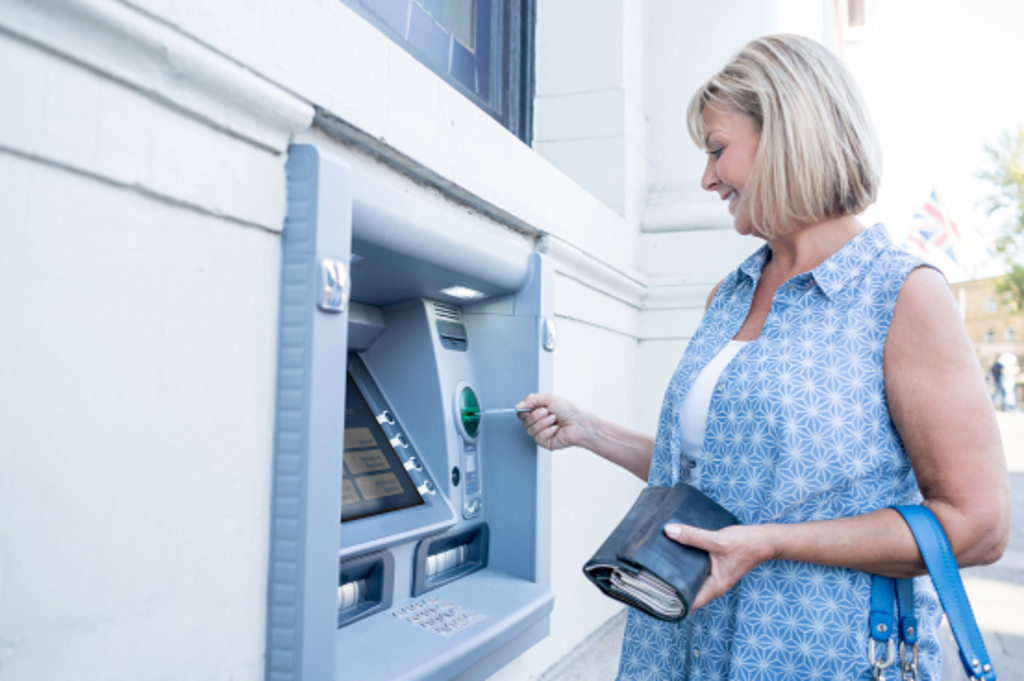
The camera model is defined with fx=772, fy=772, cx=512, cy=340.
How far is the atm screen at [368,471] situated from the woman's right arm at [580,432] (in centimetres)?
31

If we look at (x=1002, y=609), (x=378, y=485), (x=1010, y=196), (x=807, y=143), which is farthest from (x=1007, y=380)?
(x=378, y=485)

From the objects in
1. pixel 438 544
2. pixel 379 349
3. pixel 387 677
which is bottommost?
pixel 387 677

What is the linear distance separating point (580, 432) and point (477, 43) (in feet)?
4.03

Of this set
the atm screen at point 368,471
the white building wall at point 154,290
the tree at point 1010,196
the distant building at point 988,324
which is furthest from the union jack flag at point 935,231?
the distant building at point 988,324

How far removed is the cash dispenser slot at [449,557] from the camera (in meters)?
1.47

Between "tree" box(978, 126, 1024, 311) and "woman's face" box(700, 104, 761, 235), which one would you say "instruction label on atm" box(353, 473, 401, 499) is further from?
"tree" box(978, 126, 1024, 311)

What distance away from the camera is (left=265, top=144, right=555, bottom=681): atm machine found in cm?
107

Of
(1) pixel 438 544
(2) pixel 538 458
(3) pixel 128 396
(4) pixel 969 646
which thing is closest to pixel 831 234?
(4) pixel 969 646

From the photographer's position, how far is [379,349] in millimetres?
1628

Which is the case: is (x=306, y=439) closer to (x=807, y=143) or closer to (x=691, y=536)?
(x=691, y=536)

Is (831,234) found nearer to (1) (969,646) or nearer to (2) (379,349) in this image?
(1) (969,646)

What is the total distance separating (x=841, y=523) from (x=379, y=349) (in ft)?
3.13

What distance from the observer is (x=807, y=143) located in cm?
121

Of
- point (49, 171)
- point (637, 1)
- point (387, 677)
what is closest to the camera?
point (49, 171)
